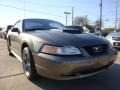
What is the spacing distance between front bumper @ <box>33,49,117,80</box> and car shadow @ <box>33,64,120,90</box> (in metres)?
0.37

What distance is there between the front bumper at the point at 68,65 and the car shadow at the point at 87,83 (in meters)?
0.37

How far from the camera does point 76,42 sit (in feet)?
13.3

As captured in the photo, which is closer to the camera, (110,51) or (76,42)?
(76,42)

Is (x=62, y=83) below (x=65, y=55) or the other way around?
below

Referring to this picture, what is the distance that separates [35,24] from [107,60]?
2314 millimetres

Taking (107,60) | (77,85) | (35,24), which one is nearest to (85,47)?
(107,60)

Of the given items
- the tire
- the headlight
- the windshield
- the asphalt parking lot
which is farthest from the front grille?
the windshield

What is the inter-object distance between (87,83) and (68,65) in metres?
0.95

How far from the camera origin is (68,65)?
373 cm

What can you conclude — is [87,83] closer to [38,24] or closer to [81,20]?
[38,24]

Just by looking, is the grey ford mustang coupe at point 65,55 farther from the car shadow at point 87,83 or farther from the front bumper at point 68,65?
the car shadow at point 87,83

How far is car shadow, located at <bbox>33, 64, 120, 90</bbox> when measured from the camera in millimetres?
4238

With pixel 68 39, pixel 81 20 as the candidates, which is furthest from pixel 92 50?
pixel 81 20

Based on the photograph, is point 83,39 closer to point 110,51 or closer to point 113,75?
point 110,51
